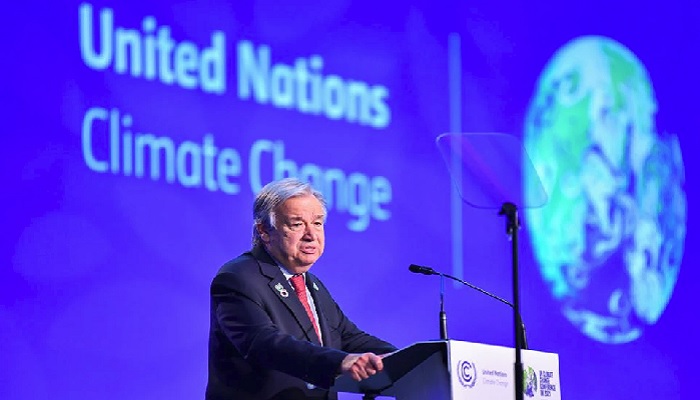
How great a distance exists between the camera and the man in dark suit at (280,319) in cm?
378

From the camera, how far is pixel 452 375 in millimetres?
3592

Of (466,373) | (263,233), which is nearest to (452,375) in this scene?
(466,373)

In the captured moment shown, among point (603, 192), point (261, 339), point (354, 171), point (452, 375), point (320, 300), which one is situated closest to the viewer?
point (452, 375)

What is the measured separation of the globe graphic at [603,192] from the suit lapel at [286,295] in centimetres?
300

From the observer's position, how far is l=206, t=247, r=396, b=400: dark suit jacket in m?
3.78

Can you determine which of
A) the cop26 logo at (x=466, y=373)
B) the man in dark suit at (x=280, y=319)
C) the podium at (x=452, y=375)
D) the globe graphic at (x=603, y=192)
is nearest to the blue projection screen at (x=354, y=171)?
the globe graphic at (x=603, y=192)

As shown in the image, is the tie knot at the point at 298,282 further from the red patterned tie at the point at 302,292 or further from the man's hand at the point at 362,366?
the man's hand at the point at 362,366

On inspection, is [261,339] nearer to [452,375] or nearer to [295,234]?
[295,234]

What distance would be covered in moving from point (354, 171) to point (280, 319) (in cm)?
206

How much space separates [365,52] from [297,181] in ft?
6.77

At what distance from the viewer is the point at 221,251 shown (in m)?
5.50

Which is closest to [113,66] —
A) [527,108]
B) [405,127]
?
[405,127]

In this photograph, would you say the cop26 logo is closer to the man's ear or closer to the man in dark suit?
the man in dark suit

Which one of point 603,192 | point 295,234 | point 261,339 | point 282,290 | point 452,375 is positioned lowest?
point 452,375
